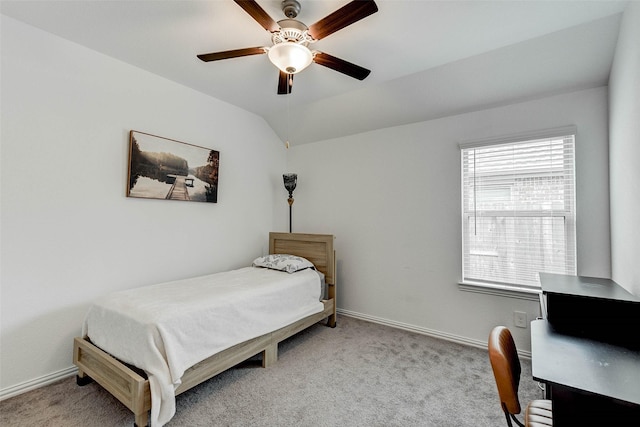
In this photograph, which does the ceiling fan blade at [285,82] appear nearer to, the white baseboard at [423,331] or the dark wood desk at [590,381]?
the dark wood desk at [590,381]

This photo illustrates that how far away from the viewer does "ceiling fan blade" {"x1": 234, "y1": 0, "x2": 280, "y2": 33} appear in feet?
4.58

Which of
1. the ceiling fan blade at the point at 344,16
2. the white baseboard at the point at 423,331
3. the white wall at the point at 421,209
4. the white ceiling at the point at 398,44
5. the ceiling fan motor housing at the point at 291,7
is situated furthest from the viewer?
the white baseboard at the point at 423,331

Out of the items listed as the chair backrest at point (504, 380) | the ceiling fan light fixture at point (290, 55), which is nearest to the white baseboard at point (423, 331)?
the chair backrest at point (504, 380)

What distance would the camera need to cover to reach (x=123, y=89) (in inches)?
99.0

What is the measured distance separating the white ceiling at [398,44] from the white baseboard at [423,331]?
7.28 feet

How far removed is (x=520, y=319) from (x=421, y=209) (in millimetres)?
1303

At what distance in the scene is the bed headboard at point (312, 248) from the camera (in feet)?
10.6

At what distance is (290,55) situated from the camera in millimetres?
1681

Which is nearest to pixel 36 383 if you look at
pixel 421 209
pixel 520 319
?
pixel 421 209

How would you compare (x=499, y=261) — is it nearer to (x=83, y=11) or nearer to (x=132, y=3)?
(x=132, y=3)

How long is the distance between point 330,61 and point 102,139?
1985 mm

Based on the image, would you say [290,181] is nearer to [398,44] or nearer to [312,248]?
[312,248]

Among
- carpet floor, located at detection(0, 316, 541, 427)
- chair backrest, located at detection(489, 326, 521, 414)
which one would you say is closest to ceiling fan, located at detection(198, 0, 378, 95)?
chair backrest, located at detection(489, 326, 521, 414)

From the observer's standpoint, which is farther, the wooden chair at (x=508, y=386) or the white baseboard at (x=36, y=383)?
the white baseboard at (x=36, y=383)
